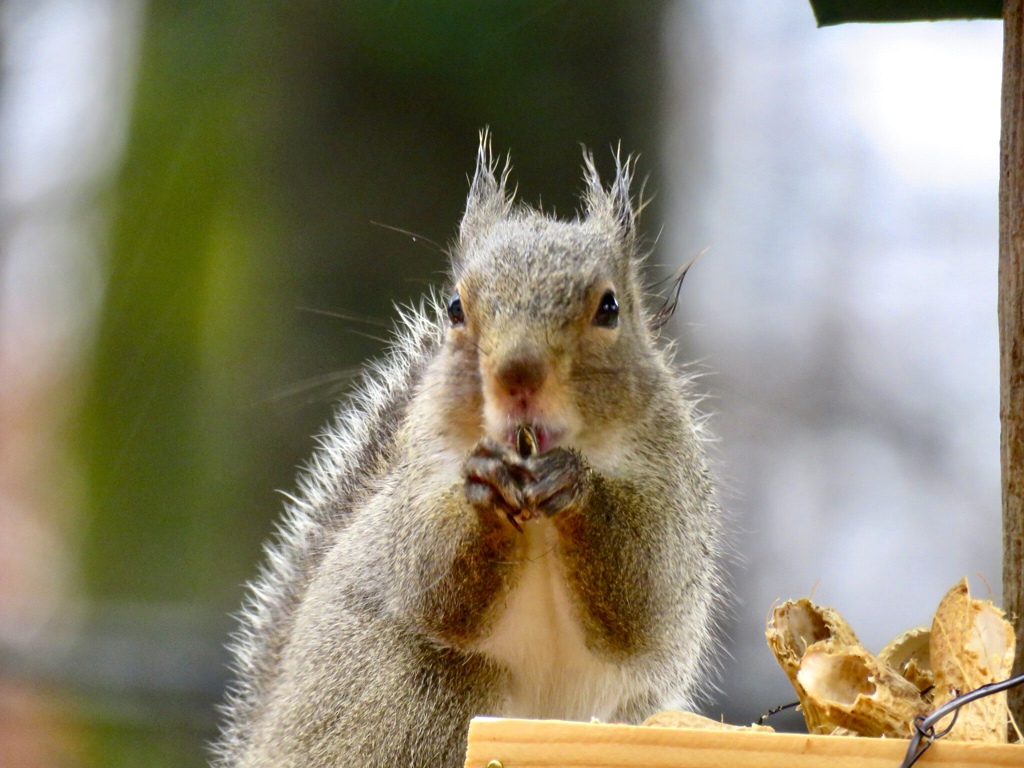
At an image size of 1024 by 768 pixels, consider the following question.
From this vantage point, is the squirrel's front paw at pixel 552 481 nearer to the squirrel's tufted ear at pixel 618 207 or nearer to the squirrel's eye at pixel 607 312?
the squirrel's eye at pixel 607 312

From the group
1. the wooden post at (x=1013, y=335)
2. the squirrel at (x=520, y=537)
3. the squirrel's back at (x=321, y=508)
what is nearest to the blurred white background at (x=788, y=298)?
the squirrel's back at (x=321, y=508)

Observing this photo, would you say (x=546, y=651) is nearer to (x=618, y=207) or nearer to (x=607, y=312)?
(x=607, y=312)

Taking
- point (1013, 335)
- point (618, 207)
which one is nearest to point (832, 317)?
point (618, 207)

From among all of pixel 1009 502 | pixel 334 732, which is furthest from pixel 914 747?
pixel 334 732

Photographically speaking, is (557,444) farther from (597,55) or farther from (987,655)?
(597,55)

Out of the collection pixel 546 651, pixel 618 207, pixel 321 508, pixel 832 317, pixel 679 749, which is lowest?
pixel 679 749

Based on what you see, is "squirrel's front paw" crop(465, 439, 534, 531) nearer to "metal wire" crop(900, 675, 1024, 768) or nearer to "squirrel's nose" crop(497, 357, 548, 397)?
"squirrel's nose" crop(497, 357, 548, 397)
